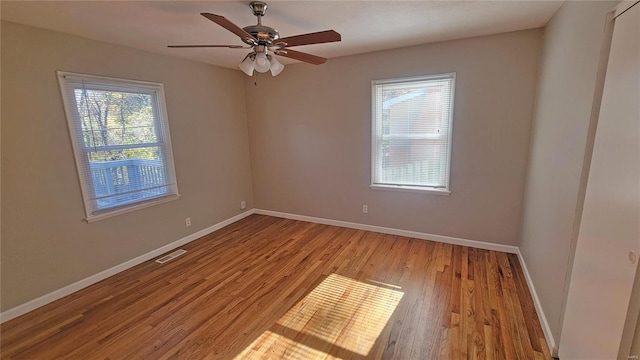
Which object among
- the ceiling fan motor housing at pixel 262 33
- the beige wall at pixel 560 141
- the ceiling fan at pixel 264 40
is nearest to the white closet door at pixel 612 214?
the beige wall at pixel 560 141

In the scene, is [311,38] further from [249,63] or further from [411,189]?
[411,189]

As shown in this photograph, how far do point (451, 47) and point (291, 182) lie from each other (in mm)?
2859

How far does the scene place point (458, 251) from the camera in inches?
127

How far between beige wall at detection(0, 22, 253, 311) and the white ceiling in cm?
22

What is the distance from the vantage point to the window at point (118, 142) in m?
2.61

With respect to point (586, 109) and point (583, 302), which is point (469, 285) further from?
point (586, 109)

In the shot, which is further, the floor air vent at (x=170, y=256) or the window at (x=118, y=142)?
the floor air vent at (x=170, y=256)

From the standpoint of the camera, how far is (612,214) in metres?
1.26

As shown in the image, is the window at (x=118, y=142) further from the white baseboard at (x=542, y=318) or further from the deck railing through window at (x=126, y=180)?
the white baseboard at (x=542, y=318)

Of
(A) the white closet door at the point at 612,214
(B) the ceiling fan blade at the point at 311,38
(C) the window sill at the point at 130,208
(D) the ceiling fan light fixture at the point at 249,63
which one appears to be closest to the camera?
(A) the white closet door at the point at 612,214

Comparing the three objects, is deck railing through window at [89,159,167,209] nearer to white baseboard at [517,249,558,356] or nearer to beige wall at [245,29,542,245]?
beige wall at [245,29,542,245]

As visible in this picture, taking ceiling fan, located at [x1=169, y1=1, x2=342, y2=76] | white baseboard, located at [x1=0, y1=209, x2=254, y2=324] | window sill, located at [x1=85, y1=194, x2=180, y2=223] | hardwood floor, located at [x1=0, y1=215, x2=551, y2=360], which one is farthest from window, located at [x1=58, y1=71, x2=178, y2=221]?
ceiling fan, located at [x1=169, y1=1, x2=342, y2=76]

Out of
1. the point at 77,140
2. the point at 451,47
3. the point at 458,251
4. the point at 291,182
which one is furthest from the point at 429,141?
the point at 77,140

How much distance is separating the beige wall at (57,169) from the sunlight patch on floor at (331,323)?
209 centimetres
